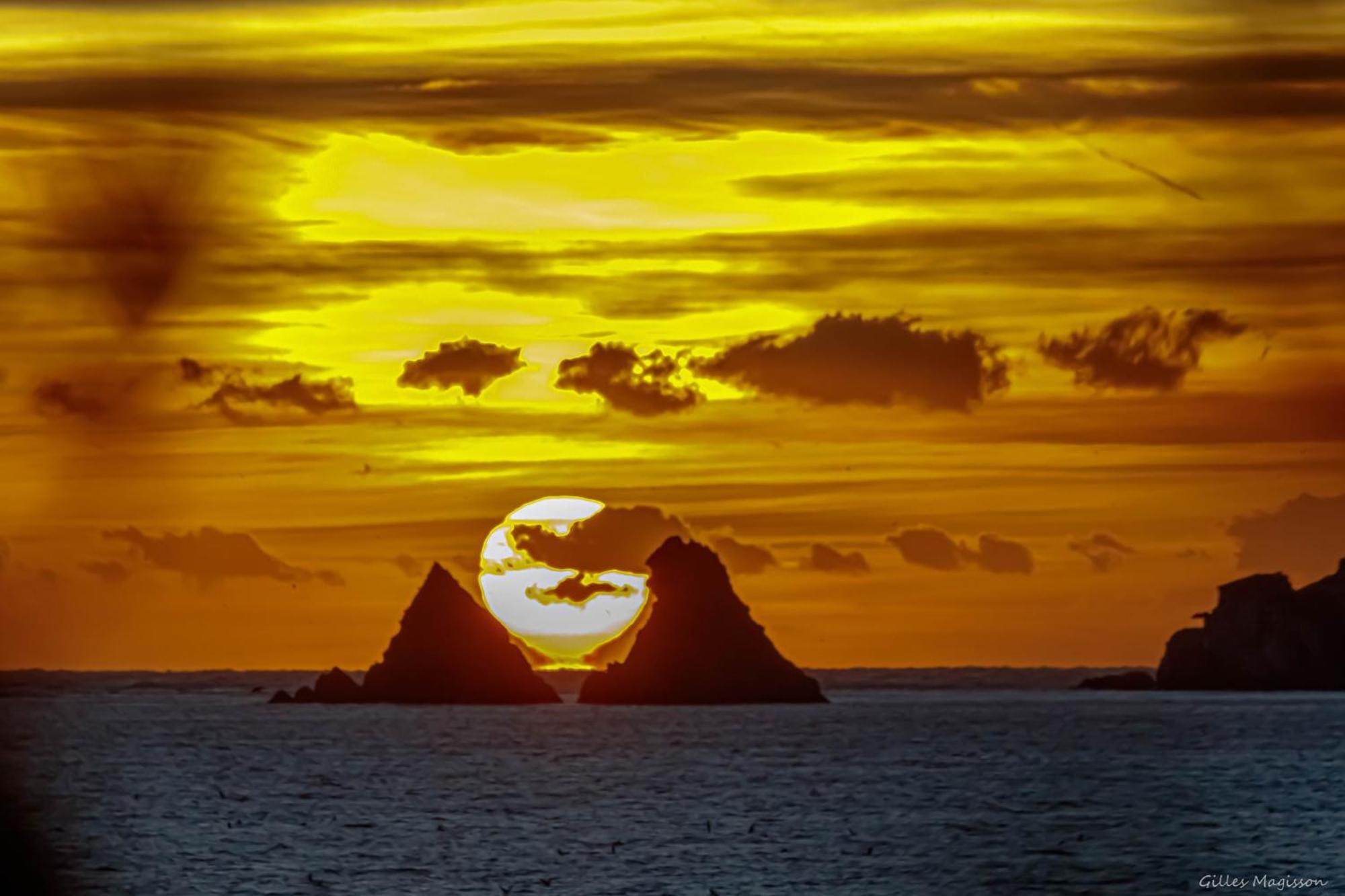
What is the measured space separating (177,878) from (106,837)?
1986 centimetres

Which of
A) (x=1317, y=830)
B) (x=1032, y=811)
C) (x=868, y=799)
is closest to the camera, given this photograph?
(x=1317, y=830)

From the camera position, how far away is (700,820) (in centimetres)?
10250

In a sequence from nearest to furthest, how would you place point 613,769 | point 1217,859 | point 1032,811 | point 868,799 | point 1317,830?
point 1217,859 < point 1317,830 < point 1032,811 < point 868,799 < point 613,769

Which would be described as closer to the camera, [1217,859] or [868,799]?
[1217,859]

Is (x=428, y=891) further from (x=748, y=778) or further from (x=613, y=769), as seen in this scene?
(x=613, y=769)

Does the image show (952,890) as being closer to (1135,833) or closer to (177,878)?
(1135,833)

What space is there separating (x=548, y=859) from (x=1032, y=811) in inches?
1339

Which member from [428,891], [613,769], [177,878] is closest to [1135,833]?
[428,891]

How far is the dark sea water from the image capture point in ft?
264

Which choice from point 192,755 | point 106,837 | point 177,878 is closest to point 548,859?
point 177,878

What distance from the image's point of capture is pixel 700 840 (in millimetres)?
92000

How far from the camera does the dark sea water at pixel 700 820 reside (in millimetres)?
80562

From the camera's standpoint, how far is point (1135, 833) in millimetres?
97312

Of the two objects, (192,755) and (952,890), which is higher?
(192,755)
